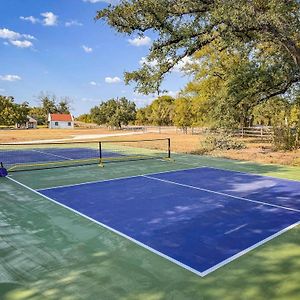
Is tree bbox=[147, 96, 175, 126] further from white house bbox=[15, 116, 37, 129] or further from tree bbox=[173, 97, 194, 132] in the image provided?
white house bbox=[15, 116, 37, 129]

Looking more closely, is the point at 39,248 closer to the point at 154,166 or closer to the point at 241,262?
the point at 241,262

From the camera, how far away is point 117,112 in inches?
2505

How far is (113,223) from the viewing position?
19.6ft

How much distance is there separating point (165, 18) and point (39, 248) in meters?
9.07

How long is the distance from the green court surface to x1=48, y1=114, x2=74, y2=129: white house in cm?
7383

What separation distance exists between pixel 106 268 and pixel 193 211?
2.97 metres

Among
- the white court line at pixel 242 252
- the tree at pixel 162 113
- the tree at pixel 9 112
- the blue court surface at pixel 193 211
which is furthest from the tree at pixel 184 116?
the tree at pixel 9 112

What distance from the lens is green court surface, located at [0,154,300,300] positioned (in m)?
3.52

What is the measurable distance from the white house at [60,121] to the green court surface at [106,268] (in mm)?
73829

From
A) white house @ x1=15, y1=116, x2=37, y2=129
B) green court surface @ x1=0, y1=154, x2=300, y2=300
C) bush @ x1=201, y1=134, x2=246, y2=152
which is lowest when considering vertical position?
green court surface @ x1=0, y1=154, x2=300, y2=300

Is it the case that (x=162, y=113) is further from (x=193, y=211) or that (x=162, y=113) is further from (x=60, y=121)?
(x=193, y=211)

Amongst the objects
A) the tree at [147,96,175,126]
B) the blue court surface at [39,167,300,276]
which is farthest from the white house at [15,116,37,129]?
the blue court surface at [39,167,300,276]

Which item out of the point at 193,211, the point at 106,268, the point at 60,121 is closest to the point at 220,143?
the point at 193,211

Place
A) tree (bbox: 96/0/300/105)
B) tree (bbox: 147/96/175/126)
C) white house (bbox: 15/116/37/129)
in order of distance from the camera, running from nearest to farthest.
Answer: tree (bbox: 96/0/300/105), tree (bbox: 147/96/175/126), white house (bbox: 15/116/37/129)
